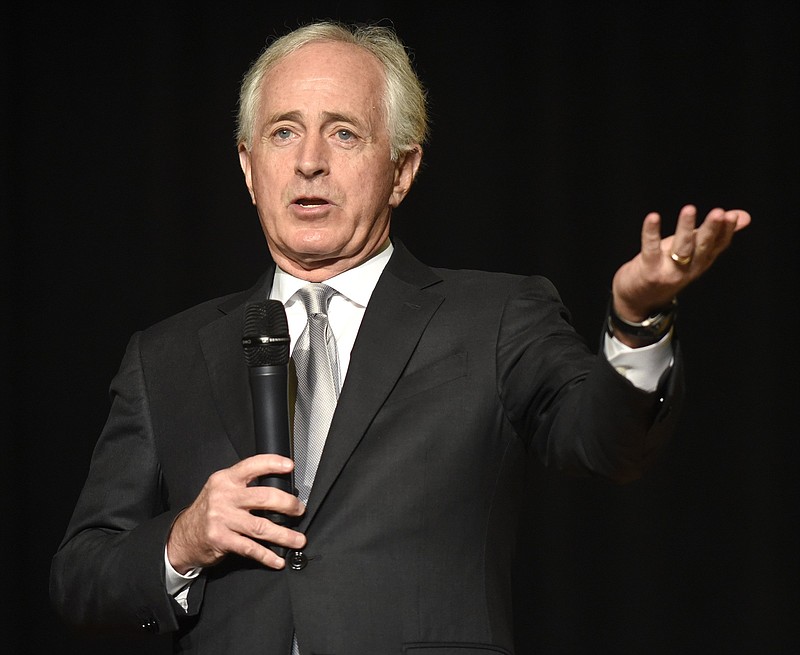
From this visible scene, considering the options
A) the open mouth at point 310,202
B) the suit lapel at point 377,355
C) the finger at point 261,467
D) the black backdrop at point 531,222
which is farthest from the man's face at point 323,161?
the black backdrop at point 531,222

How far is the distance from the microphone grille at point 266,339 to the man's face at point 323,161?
0.33m

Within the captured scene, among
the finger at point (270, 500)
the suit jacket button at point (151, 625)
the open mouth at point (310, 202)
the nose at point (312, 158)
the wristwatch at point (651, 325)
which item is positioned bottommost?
the suit jacket button at point (151, 625)

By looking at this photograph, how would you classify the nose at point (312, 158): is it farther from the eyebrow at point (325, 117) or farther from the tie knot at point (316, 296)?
the tie knot at point (316, 296)

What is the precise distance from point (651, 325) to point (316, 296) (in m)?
0.69

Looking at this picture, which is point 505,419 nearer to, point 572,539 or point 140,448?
point 140,448

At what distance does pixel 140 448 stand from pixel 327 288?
1.31 ft

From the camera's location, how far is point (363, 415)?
5.85 ft

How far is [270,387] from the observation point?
1.67 m

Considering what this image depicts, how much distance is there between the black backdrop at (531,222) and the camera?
11.0 feet

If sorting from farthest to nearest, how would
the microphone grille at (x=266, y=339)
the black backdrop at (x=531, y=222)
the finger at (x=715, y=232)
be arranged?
the black backdrop at (x=531, y=222) < the microphone grille at (x=266, y=339) < the finger at (x=715, y=232)

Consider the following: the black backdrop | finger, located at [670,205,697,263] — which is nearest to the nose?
finger, located at [670,205,697,263]

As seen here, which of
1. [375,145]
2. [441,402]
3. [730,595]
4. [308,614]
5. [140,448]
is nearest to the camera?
[308,614]

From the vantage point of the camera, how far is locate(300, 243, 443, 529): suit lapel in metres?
1.75

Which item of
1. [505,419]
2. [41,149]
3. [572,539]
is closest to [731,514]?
[572,539]
